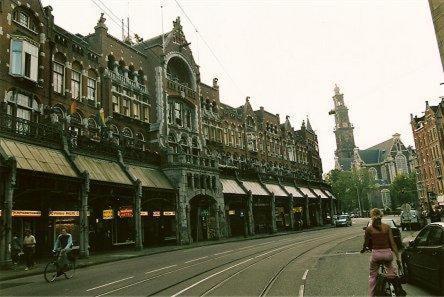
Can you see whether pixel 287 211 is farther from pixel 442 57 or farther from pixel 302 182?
pixel 442 57

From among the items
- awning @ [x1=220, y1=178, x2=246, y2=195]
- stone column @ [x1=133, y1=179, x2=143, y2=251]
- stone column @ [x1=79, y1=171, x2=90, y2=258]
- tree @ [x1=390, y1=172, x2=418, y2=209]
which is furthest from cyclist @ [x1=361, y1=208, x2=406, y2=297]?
tree @ [x1=390, y1=172, x2=418, y2=209]

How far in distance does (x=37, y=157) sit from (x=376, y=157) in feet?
430

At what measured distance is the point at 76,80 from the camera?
29094 millimetres

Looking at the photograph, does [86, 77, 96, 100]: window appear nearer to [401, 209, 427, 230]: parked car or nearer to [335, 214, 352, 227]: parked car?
[401, 209, 427, 230]: parked car

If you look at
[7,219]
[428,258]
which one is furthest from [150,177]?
[428,258]

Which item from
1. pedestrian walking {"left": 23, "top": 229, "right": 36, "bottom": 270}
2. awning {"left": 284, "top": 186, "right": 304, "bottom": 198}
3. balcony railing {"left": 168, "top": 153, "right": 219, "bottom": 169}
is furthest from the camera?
awning {"left": 284, "top": 186, "right": 304, "bottom": 198}

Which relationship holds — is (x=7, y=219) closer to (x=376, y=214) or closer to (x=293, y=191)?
(x=376, y=214)

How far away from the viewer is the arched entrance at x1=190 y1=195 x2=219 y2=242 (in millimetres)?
37906

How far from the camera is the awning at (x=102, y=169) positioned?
24.2m

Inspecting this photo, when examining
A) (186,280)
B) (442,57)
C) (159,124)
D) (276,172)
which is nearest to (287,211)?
(276,172)

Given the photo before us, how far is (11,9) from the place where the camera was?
2397 cm

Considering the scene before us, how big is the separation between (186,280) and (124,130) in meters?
22.9

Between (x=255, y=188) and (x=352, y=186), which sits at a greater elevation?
(x=352, y=186)

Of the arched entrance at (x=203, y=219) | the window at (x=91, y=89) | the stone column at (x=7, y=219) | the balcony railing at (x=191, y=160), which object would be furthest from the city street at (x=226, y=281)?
the arched entrance at (x=203, y=219)
